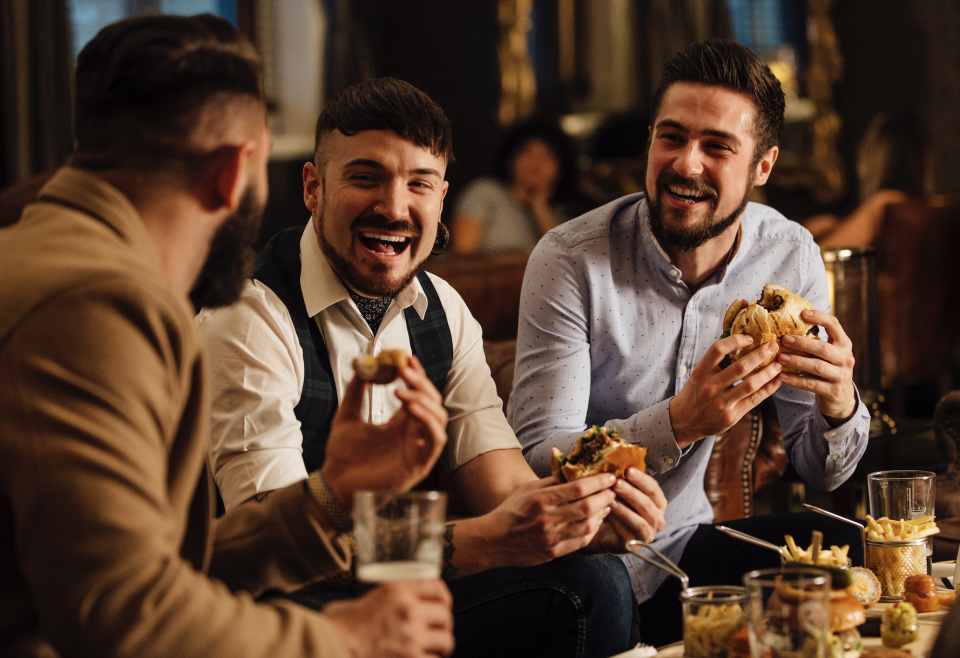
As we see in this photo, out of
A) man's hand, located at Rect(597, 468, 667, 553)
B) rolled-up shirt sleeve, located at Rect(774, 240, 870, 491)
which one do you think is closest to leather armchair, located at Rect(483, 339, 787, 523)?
rolled-up shirt sleeve, located at Rect(774, 240, 870, 491)

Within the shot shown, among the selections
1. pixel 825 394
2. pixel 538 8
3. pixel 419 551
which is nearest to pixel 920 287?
pixel 538 8

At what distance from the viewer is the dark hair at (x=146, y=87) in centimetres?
113

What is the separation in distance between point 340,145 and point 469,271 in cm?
164

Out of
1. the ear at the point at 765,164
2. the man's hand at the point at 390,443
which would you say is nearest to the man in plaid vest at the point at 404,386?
the man's hand at the point at 390,443

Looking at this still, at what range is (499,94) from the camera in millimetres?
7090

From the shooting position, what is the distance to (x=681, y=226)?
7.36ft

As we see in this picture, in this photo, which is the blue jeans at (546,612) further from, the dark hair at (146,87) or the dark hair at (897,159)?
the dark hair at (897,159)

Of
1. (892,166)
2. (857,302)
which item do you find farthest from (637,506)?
(892,166)

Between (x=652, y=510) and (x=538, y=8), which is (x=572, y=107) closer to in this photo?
(x=538, y=8)

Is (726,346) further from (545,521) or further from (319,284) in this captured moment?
(319,284)

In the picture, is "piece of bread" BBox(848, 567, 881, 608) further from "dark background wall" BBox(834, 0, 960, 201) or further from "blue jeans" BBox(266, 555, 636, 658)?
"dark background wall" BBox(834, 0, 960, 201)

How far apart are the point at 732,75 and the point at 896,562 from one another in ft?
3.78

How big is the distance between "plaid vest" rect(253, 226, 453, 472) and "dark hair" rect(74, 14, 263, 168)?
763mm

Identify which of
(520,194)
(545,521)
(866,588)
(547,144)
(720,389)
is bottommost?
(866,588)
